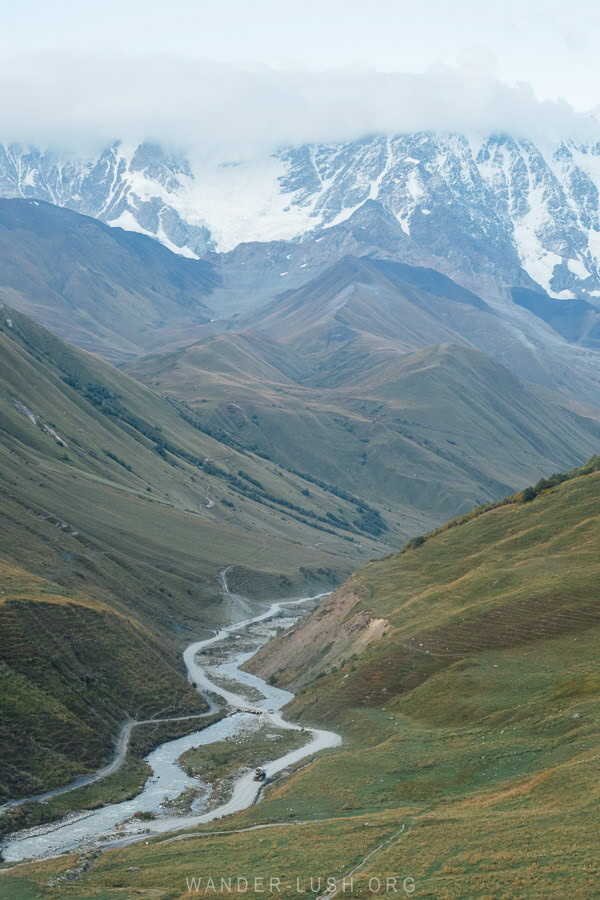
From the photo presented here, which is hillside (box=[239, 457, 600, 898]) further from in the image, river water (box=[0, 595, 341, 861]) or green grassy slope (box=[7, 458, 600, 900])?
river water (box=[0, 595, 341, 861])

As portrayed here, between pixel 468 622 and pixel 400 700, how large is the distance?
1269 cm

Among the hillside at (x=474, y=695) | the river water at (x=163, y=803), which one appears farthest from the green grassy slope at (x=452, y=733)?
the river water at (x=163, y=803)

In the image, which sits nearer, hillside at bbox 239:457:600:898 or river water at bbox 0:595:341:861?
hillside at bbox 239:457:600:898

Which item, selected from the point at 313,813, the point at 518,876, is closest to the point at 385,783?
the point at 313,813

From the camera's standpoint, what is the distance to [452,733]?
3354 inches


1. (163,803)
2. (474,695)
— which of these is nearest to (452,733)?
(474,695)

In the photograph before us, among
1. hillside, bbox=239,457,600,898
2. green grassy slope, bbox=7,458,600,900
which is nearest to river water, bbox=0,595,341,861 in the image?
green grassy slope, bbox=7,458,600,900

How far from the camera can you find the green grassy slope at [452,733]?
172ft

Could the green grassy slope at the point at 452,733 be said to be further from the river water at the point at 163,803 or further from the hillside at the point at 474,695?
the river water at the point at 163,803

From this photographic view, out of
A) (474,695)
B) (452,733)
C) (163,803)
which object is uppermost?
(474,695)

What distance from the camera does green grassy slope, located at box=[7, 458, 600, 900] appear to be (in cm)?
5249

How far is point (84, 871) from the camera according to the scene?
65.6 metres

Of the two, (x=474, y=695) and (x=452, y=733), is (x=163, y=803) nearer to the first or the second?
(x=452, y=733)

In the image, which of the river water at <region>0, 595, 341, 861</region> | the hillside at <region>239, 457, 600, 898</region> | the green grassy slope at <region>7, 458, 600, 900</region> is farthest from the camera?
the river water at <region>0, 595, 341, 861</region>
